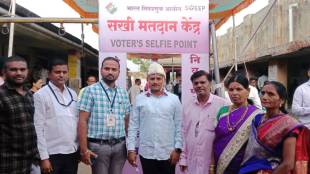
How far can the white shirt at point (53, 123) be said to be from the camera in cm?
333

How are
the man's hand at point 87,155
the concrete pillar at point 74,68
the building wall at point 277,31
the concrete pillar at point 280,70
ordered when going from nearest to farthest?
the man's hand at point 87,155 < the concrete pillar at point 74,68 < the building wall at point 277,31 < the concrete pillar at point 280,70

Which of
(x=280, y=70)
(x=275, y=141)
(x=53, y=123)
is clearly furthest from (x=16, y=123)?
(x=280, y=70)

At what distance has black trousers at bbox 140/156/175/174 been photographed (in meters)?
3.66

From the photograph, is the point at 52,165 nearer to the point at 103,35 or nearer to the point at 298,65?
the point at 103,35

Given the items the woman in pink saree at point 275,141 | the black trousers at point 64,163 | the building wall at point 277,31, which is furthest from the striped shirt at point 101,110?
the building wall at point 277,31

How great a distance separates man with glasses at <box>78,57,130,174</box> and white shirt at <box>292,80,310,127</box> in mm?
2706

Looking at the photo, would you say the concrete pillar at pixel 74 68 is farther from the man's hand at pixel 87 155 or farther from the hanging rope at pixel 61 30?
the man's hand at pixel 87 155

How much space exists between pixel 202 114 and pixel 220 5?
252 cm

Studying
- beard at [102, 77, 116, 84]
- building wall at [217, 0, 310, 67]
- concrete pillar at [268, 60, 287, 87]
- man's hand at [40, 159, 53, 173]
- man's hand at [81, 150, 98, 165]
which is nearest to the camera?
man's hand at [40, 159, 53, 173]

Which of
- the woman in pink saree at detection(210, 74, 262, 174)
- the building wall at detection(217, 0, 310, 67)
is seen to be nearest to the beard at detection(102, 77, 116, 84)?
the woman in pink saree at detection(210, 74, 262, 174)

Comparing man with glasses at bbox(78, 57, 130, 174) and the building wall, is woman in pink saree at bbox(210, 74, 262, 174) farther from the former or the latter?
the building wall

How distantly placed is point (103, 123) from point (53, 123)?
0.41 metres

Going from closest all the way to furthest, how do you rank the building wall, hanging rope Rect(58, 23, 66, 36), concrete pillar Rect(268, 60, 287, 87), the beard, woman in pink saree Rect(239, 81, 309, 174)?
woman in pink saree Rect(239, 81, 309, 174), the beard, hanging rope Rect(58, 23, 66, 36), the building wall, concrete pillar Rect(268, 60, 287, 87)

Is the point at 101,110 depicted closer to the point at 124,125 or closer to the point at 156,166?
the point at 124,125
